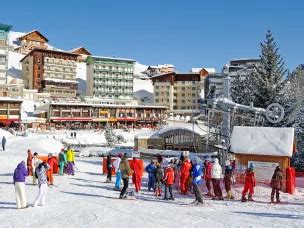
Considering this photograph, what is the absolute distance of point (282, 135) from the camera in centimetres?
2028

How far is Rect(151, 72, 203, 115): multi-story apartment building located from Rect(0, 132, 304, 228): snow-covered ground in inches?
4409

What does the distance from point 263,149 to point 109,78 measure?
106891 millimetres

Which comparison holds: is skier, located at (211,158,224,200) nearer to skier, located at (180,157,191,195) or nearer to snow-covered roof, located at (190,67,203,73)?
skier, located at (180,157,191,195)

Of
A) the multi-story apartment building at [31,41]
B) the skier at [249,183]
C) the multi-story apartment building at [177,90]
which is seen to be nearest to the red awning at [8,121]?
the multi-story apartment building at [177,90]

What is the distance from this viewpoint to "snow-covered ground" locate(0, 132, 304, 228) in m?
12.4

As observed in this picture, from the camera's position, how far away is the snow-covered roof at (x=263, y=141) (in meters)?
19.7

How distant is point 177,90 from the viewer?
133 meters

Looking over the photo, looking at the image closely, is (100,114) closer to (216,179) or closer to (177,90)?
(177,90)

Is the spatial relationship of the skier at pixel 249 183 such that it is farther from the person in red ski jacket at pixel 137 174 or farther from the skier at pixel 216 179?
the person in red ski jacket at pixel 137 174

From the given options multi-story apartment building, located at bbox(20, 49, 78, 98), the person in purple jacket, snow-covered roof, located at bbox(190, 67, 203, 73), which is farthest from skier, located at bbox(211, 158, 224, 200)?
snow-covered roof, located at bbox(190, 67, 203, 73)

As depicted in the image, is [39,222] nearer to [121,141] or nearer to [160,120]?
[121,141]

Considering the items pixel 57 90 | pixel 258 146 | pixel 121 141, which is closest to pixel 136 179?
pixel 258 146

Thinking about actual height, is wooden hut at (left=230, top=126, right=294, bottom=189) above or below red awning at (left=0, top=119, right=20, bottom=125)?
below

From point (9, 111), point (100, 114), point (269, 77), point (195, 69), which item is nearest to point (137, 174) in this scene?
point (269, 77)
